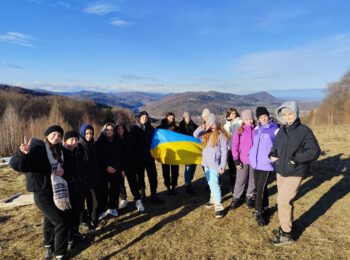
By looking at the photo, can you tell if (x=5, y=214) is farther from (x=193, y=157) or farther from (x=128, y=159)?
(x=193, y=157)

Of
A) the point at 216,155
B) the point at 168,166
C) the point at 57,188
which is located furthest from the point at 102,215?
the point at 216,155

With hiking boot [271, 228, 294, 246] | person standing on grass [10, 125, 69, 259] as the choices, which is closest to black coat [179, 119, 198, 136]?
hiking boot [271, 228, 294, 246]

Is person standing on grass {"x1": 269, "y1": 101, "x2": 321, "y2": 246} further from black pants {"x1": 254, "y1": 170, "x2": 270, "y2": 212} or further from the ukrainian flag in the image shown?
the ukrainian flag

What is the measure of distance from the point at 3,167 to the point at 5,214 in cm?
795

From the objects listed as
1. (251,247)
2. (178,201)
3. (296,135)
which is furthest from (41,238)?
(296,135)

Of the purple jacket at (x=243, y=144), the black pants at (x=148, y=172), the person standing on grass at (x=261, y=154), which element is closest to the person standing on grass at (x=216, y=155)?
the purple jacket at (x=243, y=144)

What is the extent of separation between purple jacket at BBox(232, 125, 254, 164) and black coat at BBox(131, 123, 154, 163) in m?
2.18

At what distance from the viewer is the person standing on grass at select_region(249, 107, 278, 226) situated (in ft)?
21.4

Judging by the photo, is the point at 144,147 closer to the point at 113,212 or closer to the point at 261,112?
the point at 113,212

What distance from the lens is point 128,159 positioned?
7332mm

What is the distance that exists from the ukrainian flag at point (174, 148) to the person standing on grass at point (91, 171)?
8.04 feet

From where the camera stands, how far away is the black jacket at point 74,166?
5426 mm

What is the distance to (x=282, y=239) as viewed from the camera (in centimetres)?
582

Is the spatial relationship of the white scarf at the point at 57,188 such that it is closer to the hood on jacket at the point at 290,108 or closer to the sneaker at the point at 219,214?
the sneaker at the point at 219,214
